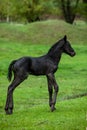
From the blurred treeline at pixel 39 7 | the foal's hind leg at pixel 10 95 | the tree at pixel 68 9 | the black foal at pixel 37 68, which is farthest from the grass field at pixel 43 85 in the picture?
the blurred treeline at pixel 39 7

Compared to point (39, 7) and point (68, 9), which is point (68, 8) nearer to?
point (68, 9)

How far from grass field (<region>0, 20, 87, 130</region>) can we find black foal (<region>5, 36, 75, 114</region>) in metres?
0.68

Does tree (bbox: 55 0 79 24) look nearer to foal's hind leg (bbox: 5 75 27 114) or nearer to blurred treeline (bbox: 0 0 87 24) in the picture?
blurred treeline (bbox: 0 0 87 24)

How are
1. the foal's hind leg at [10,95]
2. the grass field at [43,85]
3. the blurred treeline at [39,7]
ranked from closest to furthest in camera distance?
the grass field at [43,85]
the foal's hind leg at [10,95]
the blurred treeline at [39,7]

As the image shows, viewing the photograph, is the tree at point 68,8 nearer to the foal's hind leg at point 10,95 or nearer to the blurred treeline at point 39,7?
the blurred treeline at point 39,7

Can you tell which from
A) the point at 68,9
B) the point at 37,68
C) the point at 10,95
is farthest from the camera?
A: the point at 68,9

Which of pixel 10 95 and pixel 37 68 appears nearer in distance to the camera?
pixel 10 95

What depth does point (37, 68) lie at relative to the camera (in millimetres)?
19312

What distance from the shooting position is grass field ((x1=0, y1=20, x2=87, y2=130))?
1722 cm

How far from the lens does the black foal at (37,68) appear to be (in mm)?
19031

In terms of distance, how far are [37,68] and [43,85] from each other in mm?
11928

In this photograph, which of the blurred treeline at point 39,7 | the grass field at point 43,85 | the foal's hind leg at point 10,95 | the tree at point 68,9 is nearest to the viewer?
the grass field at point 43,85

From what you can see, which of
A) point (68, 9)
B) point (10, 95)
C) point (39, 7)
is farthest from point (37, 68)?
point (39, 7)

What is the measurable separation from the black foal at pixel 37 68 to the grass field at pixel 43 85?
2.24 feet
